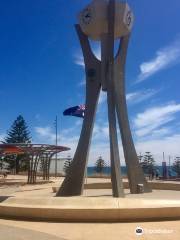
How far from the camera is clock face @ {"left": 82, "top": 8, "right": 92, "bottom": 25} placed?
19250 millimetres

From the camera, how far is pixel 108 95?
61.6 feet

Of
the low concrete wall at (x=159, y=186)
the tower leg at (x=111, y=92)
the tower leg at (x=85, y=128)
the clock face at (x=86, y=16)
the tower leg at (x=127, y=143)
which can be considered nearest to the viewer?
the tower leg at (x=111, y=92)

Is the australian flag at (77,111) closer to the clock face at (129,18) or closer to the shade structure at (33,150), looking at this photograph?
the shade structure at (33,150)

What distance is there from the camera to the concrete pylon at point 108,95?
18.4m

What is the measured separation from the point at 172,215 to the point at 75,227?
9.12 feet

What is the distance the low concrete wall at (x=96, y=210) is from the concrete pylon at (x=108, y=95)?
6.52 m

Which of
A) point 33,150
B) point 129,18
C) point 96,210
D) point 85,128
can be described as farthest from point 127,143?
point 33,150

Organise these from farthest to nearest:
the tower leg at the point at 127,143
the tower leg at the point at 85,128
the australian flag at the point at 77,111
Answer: the australian flag at the point at 77,111 → the tower leg at the point at 127,143 → the tower leg at the point at 85,128

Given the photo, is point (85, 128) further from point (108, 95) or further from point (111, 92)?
point (111, 92)

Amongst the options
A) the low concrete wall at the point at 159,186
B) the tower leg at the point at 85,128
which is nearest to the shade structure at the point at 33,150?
the low concrete wall at the point at 159,186

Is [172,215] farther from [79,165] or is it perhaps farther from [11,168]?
[11,168]

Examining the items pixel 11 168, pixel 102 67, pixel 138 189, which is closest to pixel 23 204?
Result: pixel 138 189

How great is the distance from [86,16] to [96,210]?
11926mm

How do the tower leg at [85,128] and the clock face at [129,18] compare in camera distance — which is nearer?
the tower leg at [85,128]
